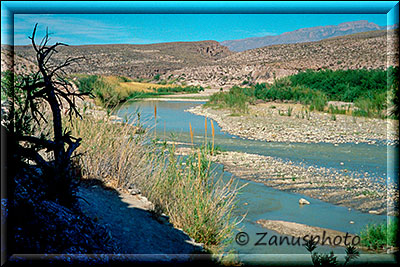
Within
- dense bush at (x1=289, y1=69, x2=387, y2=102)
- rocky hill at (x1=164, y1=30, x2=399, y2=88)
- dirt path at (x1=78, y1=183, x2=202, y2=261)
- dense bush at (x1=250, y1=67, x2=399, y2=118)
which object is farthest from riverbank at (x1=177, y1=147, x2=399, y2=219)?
rocky hill at (x1=164, y1=30, x2=399, y2=88)

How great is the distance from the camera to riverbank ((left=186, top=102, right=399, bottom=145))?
11.5 meters

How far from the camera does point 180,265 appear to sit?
312 centimetres

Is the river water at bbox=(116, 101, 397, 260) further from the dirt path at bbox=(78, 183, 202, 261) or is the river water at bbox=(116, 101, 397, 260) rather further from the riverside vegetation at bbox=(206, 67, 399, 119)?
the riverside vegetation at bbox=(206, 67, 399, 119)

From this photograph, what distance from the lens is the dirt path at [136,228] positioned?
323cm

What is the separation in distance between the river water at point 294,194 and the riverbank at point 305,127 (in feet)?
2.23

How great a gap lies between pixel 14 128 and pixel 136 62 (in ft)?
57.0

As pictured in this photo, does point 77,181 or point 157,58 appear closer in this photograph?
point 77,181

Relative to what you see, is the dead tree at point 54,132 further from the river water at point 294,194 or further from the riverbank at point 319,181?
the riverbank at point 319,181

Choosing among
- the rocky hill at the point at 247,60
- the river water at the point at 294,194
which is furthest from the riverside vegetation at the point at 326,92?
the river water at the point at 294,194

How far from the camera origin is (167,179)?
4.47 meters

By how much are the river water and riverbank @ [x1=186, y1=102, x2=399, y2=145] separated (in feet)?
2.23

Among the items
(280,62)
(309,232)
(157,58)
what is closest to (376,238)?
(309,232)

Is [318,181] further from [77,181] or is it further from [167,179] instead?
[77,181]

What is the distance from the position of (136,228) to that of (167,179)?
968mm
